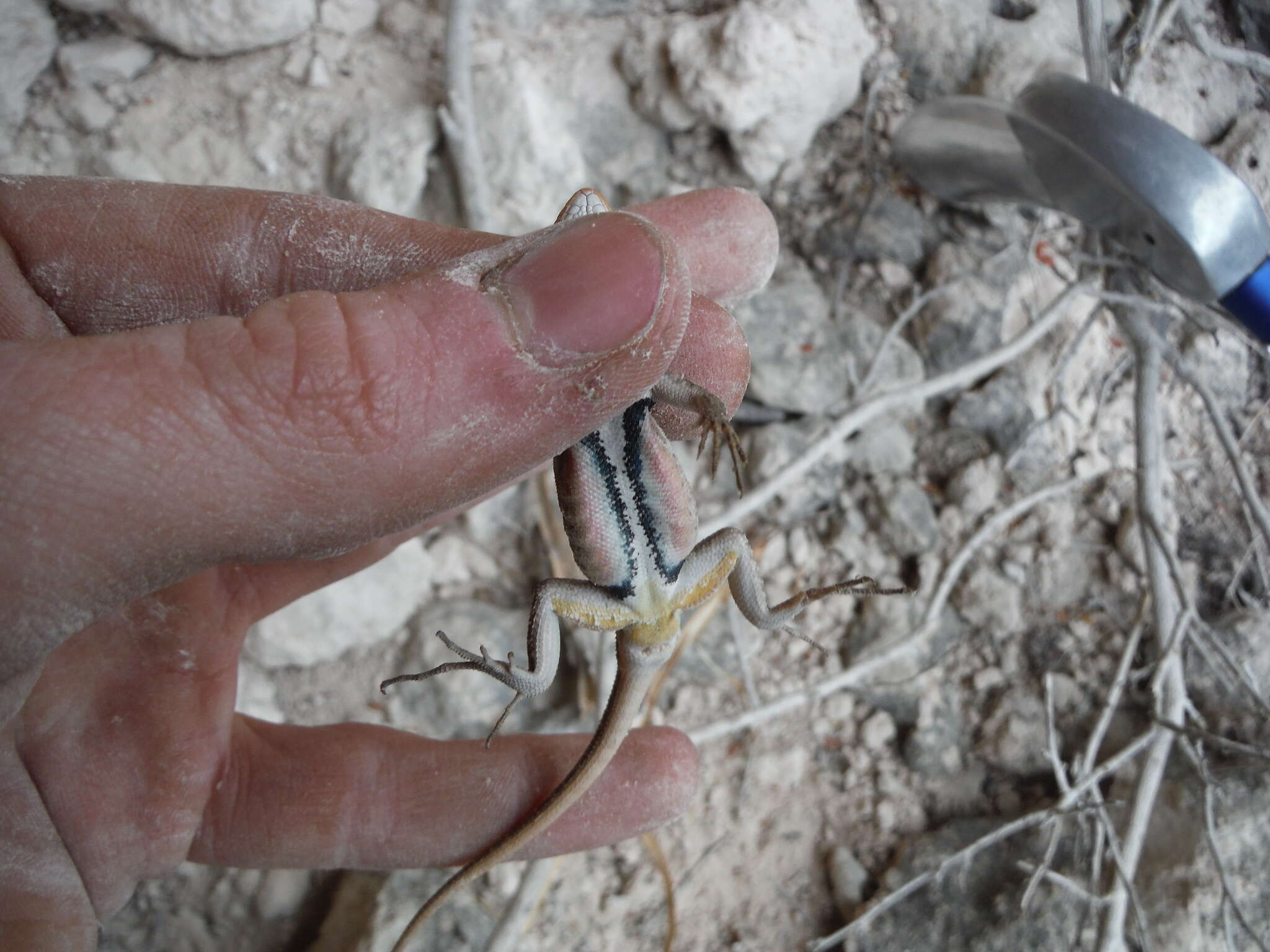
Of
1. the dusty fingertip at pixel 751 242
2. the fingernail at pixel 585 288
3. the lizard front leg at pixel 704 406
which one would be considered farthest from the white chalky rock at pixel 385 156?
the fingernail at pixel 585 288

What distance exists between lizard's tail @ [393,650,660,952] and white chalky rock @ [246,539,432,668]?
1.51ft

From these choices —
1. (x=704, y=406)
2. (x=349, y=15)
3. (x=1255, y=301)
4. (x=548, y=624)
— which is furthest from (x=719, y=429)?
(x=349, y=15)

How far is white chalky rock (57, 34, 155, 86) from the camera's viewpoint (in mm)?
1385

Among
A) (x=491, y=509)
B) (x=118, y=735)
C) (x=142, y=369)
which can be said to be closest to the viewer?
(x=142, y=369)

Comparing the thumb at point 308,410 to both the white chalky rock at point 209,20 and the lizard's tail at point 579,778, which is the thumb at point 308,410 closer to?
the lizard's tail at point 579,778

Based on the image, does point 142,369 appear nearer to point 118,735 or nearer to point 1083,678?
point 118,735

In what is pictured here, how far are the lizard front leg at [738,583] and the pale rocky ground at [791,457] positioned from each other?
1.10 ft

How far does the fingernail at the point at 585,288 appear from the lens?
2.57ft

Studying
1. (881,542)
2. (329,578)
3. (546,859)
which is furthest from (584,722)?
(881,542)

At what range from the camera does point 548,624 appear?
46.2 inches

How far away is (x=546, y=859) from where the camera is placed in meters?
1.32

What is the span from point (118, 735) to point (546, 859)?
1.96 ft

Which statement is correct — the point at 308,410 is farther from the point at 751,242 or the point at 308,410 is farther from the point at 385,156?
the point at 385,156

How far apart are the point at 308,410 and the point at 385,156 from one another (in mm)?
830
